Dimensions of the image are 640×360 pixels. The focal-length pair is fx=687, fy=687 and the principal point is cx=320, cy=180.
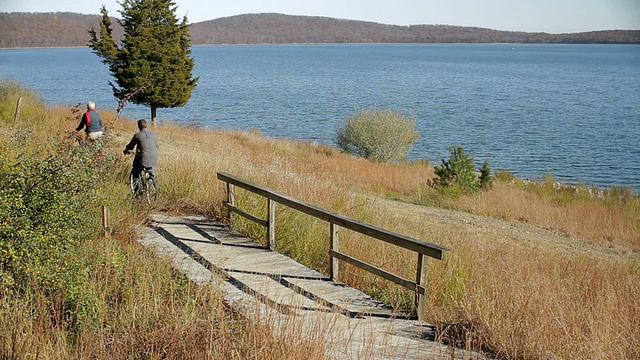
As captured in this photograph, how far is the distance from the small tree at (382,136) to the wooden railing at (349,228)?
21.1 meters

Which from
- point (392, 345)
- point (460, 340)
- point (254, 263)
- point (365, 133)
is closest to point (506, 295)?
point (460, 340)

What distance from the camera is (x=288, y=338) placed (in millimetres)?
5832

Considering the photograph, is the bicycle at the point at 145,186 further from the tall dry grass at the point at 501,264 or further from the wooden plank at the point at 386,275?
the wooden plank at the point at 386,275

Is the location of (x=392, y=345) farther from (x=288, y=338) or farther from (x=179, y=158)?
(x=179, y=158)

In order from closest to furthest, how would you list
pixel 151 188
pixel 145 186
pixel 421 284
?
pixel 421 284 → pixel 145 186 → pixel 151 188

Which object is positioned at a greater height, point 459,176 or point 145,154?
point 145,154

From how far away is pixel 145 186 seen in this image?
1257cm

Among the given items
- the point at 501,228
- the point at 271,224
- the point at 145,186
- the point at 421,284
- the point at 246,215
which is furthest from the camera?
the point at 501,228

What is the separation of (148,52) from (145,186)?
1851cm

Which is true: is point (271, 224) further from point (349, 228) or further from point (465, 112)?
point (465, 112)

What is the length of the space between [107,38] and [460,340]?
86.2 ft

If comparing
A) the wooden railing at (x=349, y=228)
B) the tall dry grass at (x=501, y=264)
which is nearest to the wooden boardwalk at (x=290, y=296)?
the wooden railing at (x=349, y=228)

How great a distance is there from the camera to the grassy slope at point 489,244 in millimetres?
6973

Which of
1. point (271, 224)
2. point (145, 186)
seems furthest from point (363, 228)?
point (145, 186)
